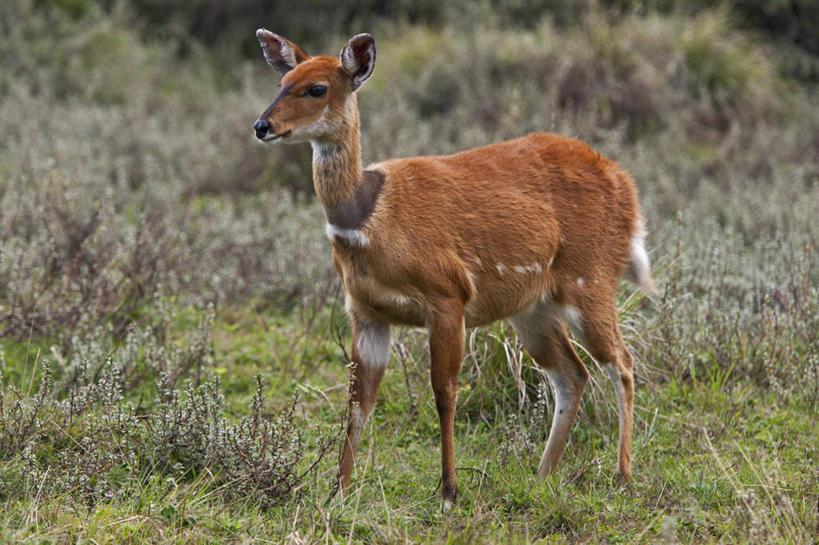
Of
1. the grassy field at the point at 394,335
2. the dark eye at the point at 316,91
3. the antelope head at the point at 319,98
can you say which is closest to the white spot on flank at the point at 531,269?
the grassy field at the point at 394,335

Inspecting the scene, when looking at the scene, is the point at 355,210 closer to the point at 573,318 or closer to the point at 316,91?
the point at 316,91

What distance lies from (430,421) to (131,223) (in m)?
4.17

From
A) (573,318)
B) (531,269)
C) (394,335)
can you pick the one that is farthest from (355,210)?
(394,335)

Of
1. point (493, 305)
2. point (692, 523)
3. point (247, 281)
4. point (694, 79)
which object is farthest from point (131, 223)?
point (694, 79)

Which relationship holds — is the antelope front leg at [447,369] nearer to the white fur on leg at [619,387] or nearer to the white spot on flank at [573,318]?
the white spot on flank at [573,318]

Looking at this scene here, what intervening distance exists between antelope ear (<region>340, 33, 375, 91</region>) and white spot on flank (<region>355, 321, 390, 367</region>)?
106 centimetres

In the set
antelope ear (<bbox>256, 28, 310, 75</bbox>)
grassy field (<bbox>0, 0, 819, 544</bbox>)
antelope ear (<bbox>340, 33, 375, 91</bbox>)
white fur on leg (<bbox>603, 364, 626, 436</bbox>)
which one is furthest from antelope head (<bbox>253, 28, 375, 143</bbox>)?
white fur on leg (<bbox>603, 364, 626, 436</bbox>)

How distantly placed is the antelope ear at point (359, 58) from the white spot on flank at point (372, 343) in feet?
3.48

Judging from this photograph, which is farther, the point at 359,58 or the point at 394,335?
the point at 394,335

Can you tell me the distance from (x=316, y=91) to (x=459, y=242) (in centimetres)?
91

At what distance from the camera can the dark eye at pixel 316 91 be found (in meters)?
3.88

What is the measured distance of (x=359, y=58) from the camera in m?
3.98

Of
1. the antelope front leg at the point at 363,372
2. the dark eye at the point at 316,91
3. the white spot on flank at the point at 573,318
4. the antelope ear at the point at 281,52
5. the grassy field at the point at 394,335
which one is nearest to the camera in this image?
the dark eye at the point at 316,91

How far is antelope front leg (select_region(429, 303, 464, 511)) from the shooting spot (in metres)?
4.04
